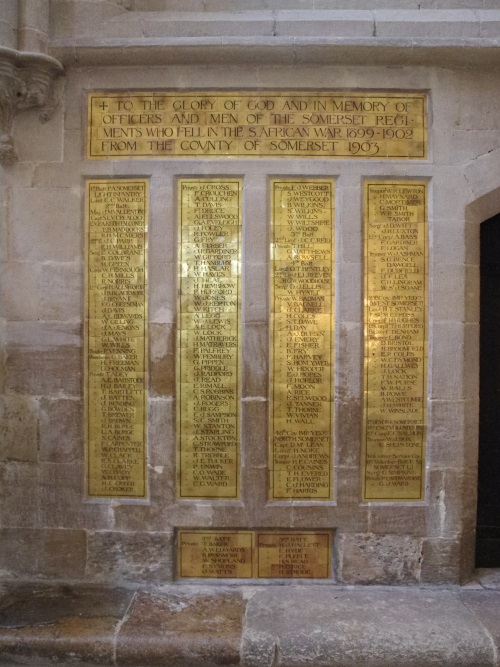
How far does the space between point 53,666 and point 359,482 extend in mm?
2627

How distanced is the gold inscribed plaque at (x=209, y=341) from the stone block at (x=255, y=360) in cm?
7

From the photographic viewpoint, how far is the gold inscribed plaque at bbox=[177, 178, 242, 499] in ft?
14.2

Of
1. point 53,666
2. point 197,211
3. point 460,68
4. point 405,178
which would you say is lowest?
point 53,666

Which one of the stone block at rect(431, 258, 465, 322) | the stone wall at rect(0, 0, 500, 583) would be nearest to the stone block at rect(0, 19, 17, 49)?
the stone wall at rect(0, 0, 500, 583)

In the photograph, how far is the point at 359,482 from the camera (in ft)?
14.2

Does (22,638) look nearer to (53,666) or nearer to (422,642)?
(53,666)

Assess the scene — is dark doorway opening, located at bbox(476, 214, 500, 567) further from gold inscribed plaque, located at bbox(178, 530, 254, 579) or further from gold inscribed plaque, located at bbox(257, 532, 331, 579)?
gold inscribed plaque, located at bbox(178, 530, 254, 579)

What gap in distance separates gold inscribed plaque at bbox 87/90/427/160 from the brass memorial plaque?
3.20 metres

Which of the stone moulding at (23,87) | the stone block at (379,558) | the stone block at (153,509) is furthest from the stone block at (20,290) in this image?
the stone block at (379,558)

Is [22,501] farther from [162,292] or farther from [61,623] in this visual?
[162,292]

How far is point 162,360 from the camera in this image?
4332 millimetres

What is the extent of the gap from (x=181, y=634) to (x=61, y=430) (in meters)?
1.84

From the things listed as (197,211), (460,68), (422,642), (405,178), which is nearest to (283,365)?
(197,211)

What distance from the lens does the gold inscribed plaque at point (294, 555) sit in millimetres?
4371
